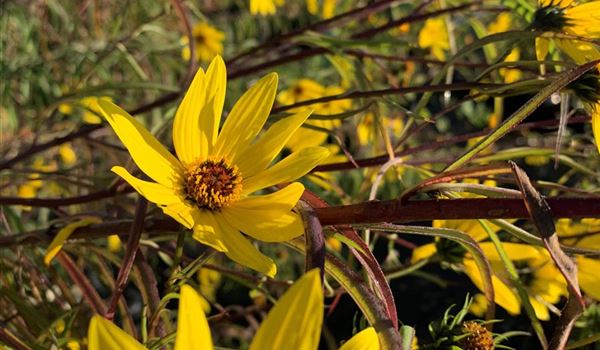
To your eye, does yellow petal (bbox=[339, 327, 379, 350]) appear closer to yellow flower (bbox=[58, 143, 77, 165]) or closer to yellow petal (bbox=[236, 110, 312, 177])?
yellow petal (bbox=[236, 110, 312, 177])

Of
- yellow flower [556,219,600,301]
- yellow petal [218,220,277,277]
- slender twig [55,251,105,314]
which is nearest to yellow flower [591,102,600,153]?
yellow flower [556,219,600,301]

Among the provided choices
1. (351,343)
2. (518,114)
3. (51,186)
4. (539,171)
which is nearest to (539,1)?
(518,114)

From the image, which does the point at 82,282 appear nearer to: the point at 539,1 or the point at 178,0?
the point at 178,0

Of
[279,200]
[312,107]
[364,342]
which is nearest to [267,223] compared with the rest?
[279,200]

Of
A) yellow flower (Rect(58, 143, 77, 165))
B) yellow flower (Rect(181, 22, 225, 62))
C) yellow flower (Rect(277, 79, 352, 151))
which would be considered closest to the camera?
yellow flower (Rect(277, 79, 352, 151))

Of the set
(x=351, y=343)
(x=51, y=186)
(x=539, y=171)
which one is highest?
(x=351, y=343)

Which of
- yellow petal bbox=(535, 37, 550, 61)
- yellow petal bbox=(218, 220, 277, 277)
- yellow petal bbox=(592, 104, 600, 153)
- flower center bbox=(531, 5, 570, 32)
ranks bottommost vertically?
yellow petal bbox=(218, 220, 277, 277)
